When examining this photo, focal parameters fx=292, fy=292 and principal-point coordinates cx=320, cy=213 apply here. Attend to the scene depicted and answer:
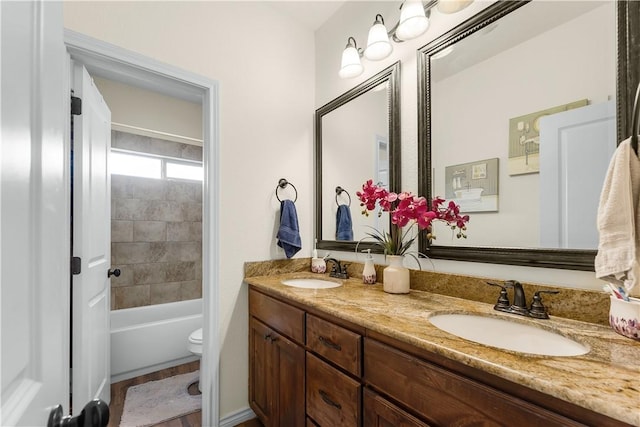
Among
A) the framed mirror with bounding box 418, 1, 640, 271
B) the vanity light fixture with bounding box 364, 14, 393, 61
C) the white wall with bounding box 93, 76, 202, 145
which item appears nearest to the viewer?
the framed mirror with bounding box 418, 1, 640, 271

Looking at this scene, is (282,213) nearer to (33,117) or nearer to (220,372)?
(220,372)

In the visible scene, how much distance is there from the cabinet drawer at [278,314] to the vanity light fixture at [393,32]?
141 cm

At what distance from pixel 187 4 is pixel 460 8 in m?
1.48

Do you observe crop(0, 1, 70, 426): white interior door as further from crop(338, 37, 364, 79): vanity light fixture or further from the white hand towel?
crop(338, 37, 364, 79): vanity light fixture

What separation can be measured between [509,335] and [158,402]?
7.14 feet

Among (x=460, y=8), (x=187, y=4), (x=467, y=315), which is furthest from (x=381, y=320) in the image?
(x=187, y=4)

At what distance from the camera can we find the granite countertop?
0.54m

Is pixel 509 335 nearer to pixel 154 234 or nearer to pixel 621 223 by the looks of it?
pixel 621 223

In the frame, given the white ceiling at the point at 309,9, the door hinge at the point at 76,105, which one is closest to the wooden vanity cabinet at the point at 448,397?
the door hinge at the point at 76,105

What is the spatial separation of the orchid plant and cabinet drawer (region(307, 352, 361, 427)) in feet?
2.02

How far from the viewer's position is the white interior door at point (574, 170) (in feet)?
3.12

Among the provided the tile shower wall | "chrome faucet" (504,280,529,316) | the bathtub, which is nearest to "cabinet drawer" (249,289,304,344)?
"chrome faucet" (504,280,529,316)

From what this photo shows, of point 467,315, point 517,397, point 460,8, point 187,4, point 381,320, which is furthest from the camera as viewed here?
point 187,4

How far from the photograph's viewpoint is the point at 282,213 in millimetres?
1982
